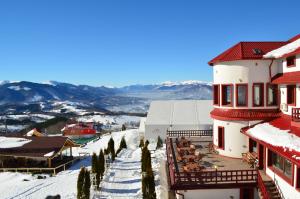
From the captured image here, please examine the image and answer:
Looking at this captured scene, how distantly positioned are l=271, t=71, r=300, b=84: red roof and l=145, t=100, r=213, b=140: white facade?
26.8 metres

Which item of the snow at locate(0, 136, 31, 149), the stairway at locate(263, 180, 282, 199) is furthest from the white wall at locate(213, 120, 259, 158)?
the snow at locate(0, 136, 31, 149)

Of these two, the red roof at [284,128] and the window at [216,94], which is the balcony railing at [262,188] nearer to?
the red roof at [284,128]

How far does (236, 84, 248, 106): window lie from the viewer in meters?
22.5

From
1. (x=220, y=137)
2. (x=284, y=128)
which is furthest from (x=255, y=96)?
(x=284, y=128)

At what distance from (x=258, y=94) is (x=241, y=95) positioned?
1.12m

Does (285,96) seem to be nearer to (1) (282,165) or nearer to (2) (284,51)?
(2) (284,51)

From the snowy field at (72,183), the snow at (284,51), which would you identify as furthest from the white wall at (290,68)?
the snowy field at (72,183)

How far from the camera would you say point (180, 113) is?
170ft

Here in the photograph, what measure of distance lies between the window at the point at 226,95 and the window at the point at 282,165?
6.32m

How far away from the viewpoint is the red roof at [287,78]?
58.3ft

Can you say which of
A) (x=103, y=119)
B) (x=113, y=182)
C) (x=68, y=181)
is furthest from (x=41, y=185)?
(x=103, y=119)

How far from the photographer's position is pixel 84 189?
70.3ft

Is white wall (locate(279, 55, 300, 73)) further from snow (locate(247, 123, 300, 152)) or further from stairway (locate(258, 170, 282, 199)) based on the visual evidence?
stairway (locate(258, 170, 282, 199))

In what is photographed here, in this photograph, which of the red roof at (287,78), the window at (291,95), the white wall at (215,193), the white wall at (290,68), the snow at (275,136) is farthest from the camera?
the window at (291,95)
